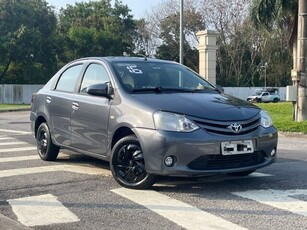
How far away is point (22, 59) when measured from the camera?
44531 millimetres

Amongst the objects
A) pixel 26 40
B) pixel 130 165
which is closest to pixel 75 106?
pixel 130 165

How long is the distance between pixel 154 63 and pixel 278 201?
9.30 feet

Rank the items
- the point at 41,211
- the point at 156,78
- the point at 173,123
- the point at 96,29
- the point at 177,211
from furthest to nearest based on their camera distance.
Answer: the point at 96,29 → the point at 156,78 → the point at 173,123 → the point at 41,211 → the point at 177,211

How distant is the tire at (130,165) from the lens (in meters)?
5.88

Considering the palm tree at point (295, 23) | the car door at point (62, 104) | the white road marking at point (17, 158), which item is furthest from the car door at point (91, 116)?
the palm tree at point (295, 23)

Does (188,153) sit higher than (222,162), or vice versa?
(188,153)

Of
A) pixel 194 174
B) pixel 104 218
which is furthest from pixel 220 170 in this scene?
pixel 104 218

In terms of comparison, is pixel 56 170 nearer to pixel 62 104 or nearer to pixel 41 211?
pixel 62 104

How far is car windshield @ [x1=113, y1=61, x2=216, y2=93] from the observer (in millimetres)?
6465

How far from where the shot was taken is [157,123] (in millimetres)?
5633

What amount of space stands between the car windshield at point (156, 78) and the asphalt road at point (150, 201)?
1225 mm

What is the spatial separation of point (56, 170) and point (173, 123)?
2691 millimetres

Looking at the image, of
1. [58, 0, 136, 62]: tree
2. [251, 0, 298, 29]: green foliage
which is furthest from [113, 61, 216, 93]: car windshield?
[58, 0, 136, 62]: tree

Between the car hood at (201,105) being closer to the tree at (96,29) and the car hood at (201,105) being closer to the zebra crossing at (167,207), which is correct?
the zebra crossing at (167,207)
